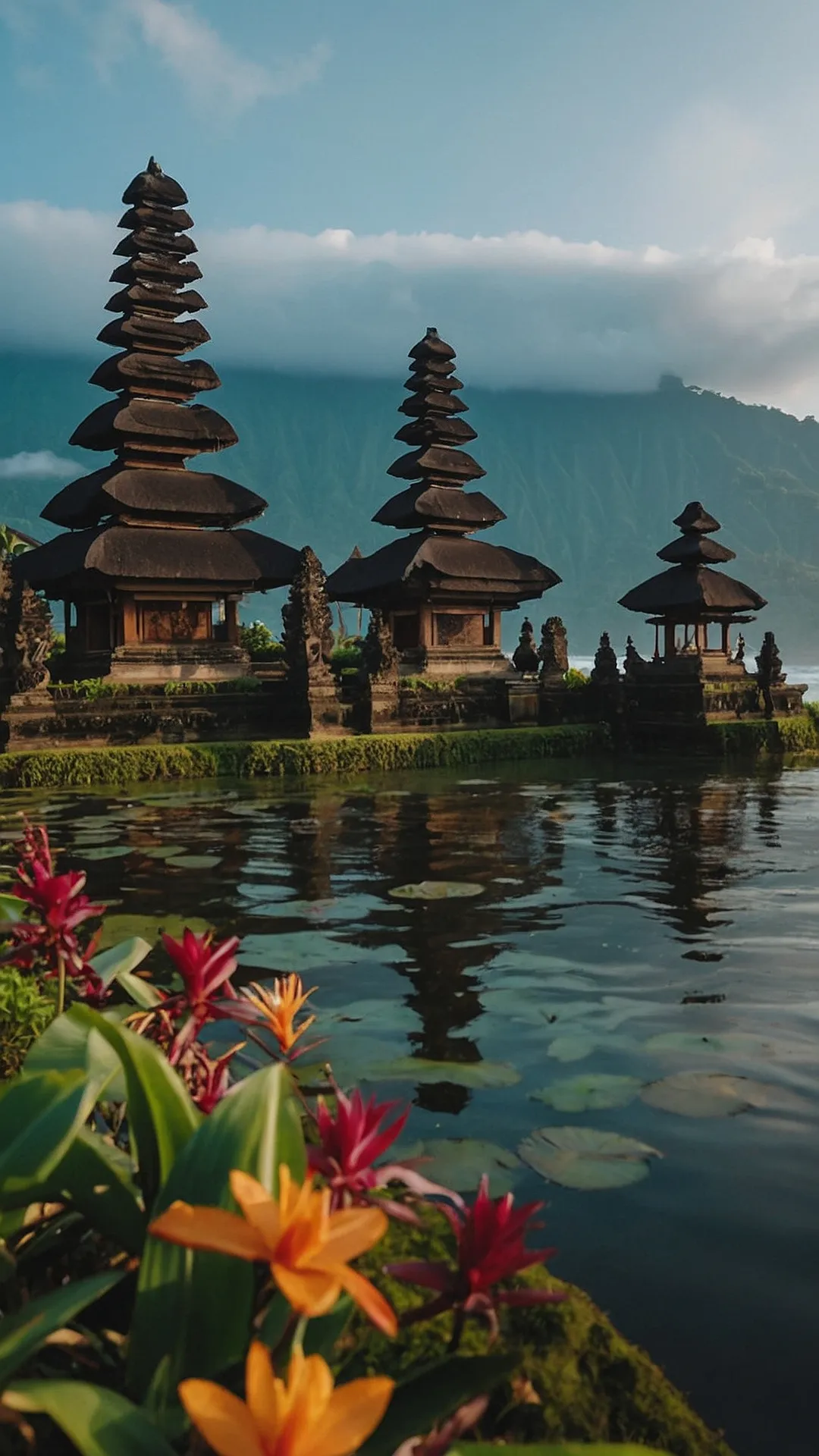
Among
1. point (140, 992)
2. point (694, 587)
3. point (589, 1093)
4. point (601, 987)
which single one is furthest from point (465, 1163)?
point (694, 587)

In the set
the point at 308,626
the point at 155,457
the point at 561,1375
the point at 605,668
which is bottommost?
the point at 561,1375

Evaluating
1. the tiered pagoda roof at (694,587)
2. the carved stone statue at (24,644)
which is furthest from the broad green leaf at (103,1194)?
the tiered pagoda roof at (694,587)

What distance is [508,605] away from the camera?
31.4m

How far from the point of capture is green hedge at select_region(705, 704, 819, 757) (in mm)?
25109

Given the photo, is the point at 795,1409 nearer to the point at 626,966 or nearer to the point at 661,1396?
the point at 661,1396

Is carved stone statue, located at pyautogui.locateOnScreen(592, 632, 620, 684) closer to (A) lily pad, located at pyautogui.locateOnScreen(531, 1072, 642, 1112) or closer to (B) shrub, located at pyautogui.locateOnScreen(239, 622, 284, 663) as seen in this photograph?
(B) shrub, located at pyautogui.locateOnScreen(239, 622, 284, 663)

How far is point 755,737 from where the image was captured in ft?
83.0

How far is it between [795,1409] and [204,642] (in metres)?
25.1

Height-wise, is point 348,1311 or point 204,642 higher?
point 204,642

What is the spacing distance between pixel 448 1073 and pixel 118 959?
181 centimetres

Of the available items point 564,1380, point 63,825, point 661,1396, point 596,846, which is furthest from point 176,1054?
point 63,825

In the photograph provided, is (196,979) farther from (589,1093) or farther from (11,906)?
(589,1093)

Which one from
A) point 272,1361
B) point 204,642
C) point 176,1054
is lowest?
point 272,1361

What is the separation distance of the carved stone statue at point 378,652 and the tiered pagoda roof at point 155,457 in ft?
11.5
